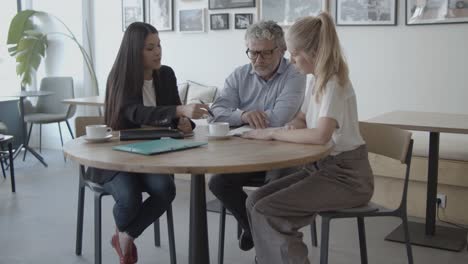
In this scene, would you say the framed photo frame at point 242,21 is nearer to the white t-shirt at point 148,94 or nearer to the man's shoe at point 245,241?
the white t-shirt at point 148,94

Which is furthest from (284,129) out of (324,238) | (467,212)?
(467,212)

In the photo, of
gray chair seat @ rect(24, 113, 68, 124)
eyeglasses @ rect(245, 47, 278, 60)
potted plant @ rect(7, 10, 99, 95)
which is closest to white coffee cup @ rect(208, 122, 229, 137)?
eyeglasses @ rect(245, 47, 278, 60)

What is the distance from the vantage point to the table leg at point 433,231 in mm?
3092

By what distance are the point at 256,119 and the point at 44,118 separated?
12.1 ft

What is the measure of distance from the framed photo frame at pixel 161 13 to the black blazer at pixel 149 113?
9.24 feet

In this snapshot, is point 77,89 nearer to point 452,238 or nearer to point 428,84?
point 428,84

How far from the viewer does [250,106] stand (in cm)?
274

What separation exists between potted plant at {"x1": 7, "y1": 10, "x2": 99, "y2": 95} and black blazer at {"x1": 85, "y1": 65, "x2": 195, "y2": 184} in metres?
3.34

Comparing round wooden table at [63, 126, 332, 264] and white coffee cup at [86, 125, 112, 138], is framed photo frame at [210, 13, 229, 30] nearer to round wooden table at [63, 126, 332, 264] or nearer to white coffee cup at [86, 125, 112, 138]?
round wooden table at [63, 126, 332, 264]

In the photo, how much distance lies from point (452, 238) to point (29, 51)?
4.51 m

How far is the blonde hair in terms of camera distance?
6.95 feet

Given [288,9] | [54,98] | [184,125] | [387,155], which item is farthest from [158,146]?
[54,98]

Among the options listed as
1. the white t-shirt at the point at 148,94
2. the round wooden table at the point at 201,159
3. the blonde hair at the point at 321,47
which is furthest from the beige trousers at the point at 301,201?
the white t-shirt at the point at 148,94

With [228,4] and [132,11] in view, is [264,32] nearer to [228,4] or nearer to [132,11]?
[228,4]
